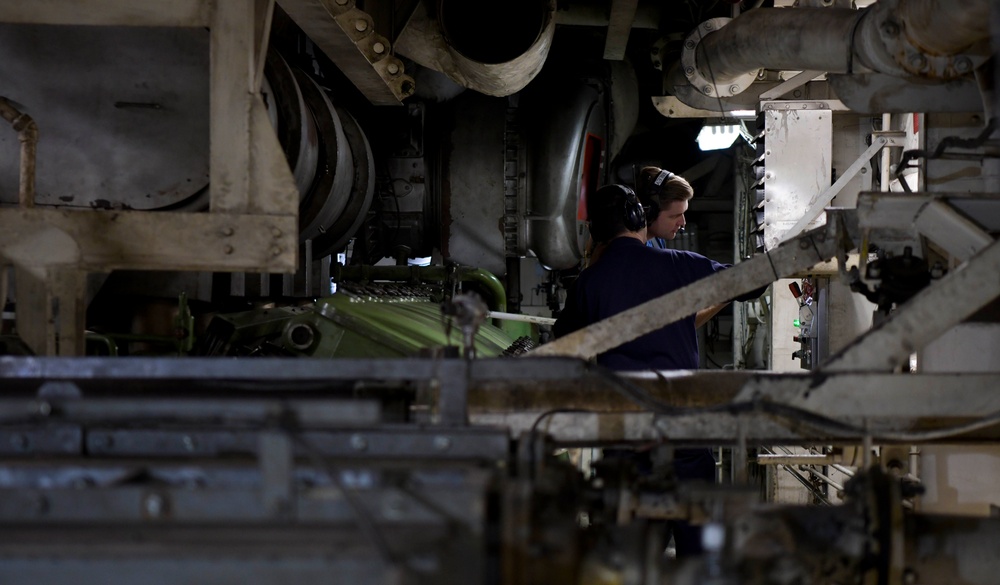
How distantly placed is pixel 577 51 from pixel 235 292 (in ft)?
11.1

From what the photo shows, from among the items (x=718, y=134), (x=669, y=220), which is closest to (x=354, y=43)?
(x=669, y=220)

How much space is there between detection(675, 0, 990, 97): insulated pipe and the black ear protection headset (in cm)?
65

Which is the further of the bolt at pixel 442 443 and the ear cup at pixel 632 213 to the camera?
the ear cup at pixel 632 213

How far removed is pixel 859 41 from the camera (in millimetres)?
2820

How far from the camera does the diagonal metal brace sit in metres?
2.57

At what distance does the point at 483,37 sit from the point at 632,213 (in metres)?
1.51

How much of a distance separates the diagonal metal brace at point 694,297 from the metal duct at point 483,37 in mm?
2202

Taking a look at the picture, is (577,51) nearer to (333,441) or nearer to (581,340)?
(581,340)

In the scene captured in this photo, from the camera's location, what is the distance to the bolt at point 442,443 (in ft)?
5.43

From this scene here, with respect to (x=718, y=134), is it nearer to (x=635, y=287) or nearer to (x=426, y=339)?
(x=426, y=339)

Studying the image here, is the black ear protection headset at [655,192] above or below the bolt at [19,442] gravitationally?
above

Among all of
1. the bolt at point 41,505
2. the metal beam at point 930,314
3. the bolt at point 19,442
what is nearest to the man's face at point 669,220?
the metal beam at point 930,314

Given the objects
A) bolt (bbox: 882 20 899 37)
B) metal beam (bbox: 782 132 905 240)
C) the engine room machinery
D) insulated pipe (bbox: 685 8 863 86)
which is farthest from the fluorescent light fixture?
bolt (bbox: 882 20 899 37)

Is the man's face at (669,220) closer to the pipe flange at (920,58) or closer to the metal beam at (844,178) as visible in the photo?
the metal beam at (844,178)
